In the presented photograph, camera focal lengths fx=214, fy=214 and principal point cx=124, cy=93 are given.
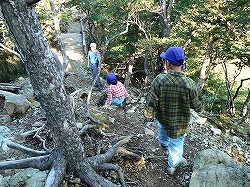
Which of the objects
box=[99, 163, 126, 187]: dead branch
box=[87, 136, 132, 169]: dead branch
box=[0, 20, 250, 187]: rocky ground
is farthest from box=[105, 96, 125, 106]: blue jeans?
box=[99, 163, 126, 187]: dead branch

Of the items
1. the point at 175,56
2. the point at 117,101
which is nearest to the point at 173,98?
the point at 175,56

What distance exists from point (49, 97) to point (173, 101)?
5.86ft

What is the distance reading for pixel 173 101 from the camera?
3242mm

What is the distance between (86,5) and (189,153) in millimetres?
11634

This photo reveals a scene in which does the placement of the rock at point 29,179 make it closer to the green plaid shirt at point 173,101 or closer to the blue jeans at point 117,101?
the green plaid shirt at point 173,101

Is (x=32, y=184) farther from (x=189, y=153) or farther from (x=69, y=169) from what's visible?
(x=189, y=153)

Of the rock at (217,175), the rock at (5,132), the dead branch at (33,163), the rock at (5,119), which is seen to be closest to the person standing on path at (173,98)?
the rock at (217,175)

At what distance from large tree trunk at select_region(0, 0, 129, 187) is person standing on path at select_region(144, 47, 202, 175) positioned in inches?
44.5

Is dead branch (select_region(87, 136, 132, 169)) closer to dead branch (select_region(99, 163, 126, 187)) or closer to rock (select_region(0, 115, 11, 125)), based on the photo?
dead branch (select_region(99, 163, 126, 187))

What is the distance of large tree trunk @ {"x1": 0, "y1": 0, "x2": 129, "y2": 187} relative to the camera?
2.08 meters

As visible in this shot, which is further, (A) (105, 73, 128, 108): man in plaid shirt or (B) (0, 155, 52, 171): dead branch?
(A) (105, 73, 128, 108): man in plaid shirt

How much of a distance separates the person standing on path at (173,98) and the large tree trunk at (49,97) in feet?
3.71

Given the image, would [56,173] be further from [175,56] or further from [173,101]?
[175,56]

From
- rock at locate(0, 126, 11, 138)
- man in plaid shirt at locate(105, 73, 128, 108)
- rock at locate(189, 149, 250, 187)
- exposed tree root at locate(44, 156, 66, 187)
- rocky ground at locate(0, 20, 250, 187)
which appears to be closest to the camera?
exposed tree root at locate(44, 156, 66, 187)
